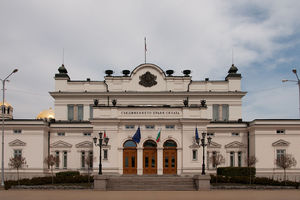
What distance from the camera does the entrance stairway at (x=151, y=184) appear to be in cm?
3728

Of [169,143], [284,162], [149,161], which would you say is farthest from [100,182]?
[284,162]

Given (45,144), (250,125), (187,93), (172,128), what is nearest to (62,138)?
(45,144)

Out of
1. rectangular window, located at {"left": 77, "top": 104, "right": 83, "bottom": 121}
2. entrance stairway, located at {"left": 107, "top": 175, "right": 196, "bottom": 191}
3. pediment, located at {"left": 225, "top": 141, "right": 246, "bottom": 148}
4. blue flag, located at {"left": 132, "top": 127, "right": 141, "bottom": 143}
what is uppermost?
rectangular window, located at {"left": 77, "top": 104, "right": 83, "bottom": 121}

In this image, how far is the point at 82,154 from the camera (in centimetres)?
5300

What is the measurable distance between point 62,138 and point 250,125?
25037 mm

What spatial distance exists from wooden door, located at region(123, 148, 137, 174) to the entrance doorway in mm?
1171

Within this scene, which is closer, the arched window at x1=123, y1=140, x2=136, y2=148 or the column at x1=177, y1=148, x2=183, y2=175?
the column at x1=177, y1=148, x2=183, y2=175

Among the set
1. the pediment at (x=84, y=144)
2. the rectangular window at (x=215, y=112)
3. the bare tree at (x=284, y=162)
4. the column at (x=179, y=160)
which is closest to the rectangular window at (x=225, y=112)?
the rectangular window at (x=215, y=112)

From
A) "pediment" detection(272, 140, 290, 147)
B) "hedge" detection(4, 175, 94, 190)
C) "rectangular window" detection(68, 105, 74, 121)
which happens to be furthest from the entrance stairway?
"rectangular window" detection(68, 105, 74, 121)

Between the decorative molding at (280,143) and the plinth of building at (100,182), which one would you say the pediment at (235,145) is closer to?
the decorative molding at (280,143)

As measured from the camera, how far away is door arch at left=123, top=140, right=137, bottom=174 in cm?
4641

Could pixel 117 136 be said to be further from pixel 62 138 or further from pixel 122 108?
pixel 62 138

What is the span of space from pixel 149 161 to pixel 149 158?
35 centimetres

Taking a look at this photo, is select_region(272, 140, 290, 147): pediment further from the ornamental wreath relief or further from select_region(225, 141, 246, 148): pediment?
the ornamental wreath relief
